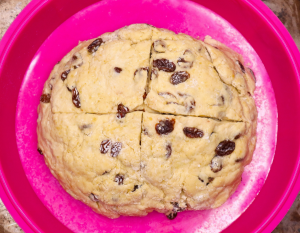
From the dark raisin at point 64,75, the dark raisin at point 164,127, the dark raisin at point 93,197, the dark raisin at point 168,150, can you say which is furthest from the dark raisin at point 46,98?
the dark raisin at point 168,150

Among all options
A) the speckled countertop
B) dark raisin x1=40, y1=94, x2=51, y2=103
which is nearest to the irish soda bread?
dark raisin x1=40, y1=94, x2=51, y2=103

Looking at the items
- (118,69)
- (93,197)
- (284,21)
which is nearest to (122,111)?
(118,69)

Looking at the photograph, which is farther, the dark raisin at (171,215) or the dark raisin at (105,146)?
the dark raisin at (171,215)

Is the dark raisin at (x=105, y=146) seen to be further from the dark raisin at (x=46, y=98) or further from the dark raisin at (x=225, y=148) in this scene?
the dark raisin at (x=225, y=148)

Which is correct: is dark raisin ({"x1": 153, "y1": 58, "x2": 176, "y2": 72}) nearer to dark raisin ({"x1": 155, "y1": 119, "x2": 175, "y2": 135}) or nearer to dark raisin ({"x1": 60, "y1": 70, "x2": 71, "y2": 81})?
dark raisin ({"x1": 155, "y1": 119, "x2": 175, "y2": 135})

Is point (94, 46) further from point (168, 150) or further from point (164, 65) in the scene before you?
point (168, 150)

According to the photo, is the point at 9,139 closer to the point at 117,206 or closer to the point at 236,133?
the point at 117,206
